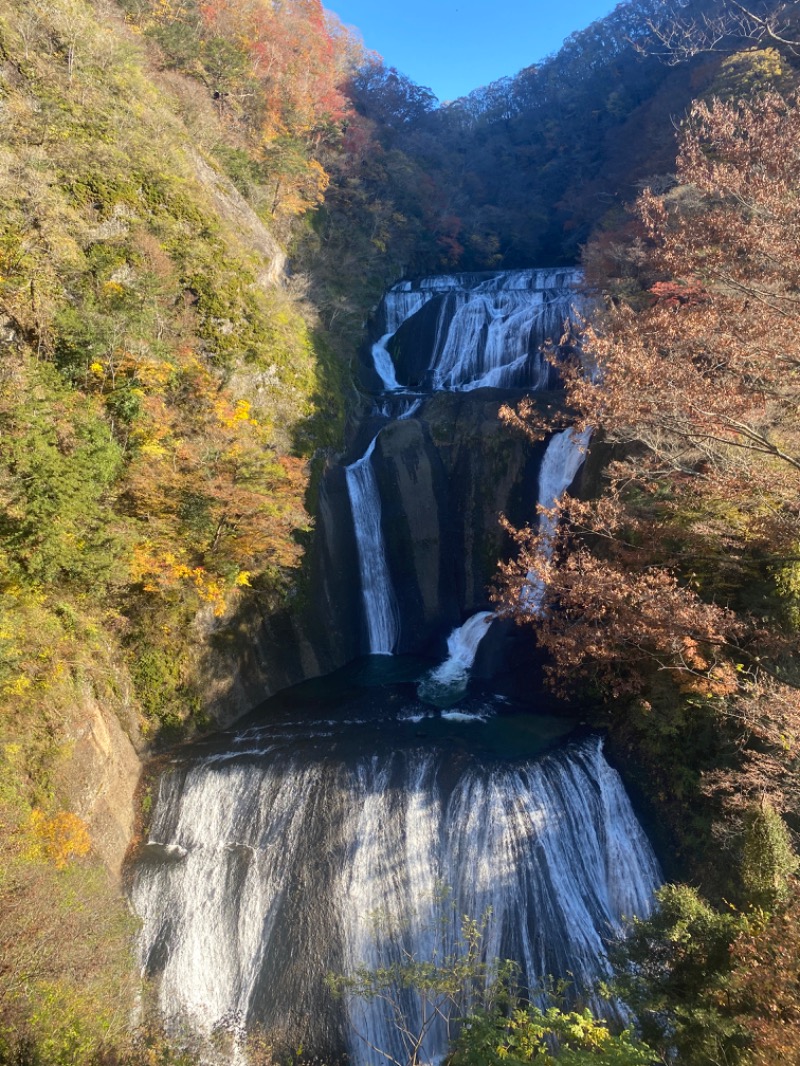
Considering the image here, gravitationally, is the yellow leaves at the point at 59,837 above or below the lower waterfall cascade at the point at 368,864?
above

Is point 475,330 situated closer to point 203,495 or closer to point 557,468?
point 557,468

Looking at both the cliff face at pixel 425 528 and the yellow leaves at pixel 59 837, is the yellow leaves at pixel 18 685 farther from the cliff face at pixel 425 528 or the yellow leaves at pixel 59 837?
the cliff face at pixel 425 528

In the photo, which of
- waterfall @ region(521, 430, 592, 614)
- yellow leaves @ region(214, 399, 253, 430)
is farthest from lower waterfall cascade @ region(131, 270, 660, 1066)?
yellow leaves @ region(214, 399, 253, 430)

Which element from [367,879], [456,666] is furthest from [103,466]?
[456,666]

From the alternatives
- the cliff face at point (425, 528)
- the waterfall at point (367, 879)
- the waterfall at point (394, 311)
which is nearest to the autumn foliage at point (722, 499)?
the waterfall at point (367, 879)

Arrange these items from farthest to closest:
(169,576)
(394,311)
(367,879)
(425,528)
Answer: (394,311) < (425,528) < (169,576) < (367,879)

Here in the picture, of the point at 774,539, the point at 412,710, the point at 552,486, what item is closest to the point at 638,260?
the point at 552,486
